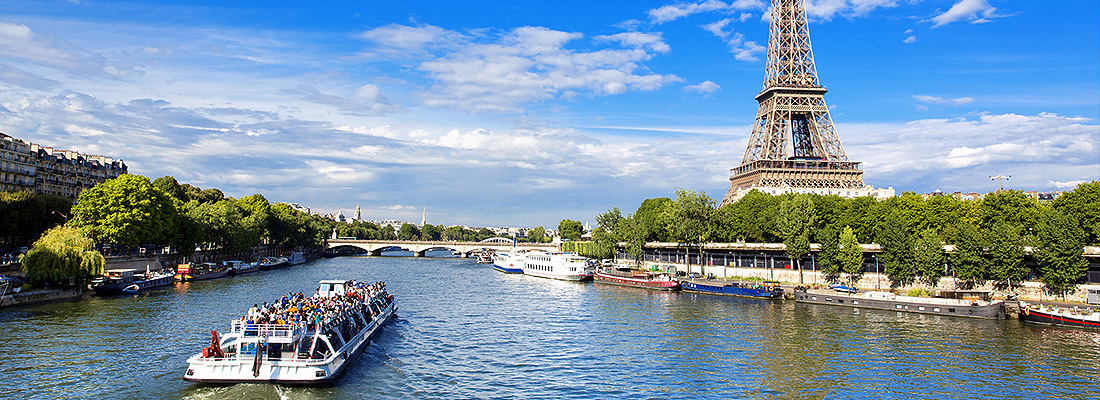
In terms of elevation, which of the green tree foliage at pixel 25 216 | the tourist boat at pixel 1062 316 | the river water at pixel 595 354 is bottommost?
the river water at pixel 595 354

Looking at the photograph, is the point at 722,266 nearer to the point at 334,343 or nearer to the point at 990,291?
the point at 990,291

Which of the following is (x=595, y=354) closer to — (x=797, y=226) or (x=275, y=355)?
(x=275, y=355)

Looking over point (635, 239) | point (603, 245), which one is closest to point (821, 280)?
point (635, 239)

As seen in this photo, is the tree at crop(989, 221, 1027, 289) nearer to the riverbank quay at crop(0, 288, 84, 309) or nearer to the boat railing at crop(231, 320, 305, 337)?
the boat railing at crop(231, 320, 305, 337)

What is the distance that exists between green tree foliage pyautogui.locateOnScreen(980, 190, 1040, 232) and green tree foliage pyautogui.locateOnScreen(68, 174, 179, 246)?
85.1 m

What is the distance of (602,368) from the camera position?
34.7 metres

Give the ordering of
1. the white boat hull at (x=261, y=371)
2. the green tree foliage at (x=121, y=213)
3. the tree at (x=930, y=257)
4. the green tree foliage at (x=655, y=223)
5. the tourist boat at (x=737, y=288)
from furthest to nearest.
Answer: the green tree foliage at (x=655, y=223) → the green tree foliage at (x=121, y=213) → the tourist boat at (x=737, y=288) → the tree at (x=930, y=257) → the white boat hull at (x=261, y=371)

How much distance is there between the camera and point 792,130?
407ft

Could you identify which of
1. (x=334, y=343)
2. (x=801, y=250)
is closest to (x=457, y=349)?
(x=334, y=343)

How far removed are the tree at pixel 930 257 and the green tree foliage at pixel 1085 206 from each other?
38.8ft

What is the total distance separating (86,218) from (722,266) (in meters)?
71.3

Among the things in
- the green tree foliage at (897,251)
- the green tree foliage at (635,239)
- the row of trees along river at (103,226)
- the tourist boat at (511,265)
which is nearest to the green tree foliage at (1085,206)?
the green tree foliage at (897,251)

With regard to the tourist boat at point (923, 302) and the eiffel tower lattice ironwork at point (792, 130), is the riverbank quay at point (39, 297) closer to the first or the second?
the tourist boat at point (923, 302)

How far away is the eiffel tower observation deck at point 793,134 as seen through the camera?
110000 millimetres
